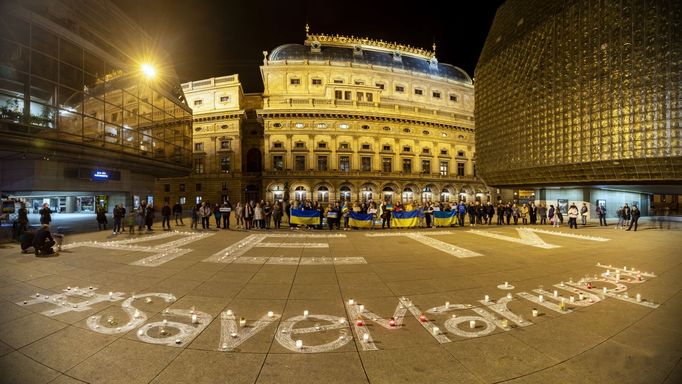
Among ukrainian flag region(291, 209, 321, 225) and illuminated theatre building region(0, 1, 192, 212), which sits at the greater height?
illuminated theatre building region(0, 1, 192, 212)

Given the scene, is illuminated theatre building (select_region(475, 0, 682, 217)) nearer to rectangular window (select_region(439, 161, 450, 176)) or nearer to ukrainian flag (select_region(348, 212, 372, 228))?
ukrainian flag (select_region(348, 212, 372, 228))

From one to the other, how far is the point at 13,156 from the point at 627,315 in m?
31.5

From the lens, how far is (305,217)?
748 inches

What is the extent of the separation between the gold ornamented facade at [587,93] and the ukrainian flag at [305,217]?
19874mm

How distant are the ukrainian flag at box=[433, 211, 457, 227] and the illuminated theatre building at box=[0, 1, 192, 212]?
1043 inches

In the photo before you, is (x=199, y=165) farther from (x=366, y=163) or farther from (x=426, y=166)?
(x=426, y=166)

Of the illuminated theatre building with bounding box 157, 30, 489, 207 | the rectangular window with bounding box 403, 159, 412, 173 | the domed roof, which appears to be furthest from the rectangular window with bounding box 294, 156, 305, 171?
the domed roof

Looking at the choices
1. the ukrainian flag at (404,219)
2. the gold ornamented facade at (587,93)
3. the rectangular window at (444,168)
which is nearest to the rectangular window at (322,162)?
the rectangular window at (444,168)

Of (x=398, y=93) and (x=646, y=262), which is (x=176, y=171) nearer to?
(x=646, y=262)

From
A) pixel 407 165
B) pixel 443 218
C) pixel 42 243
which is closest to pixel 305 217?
pixel 443 218

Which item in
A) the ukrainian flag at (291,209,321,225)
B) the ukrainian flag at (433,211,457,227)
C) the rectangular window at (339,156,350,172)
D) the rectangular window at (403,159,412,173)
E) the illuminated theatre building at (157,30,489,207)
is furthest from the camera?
the rectangular window at (403,159,412,173)

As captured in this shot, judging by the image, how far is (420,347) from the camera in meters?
3.83

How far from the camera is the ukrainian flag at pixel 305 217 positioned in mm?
18875

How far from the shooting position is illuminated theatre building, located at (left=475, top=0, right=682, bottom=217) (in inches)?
670
